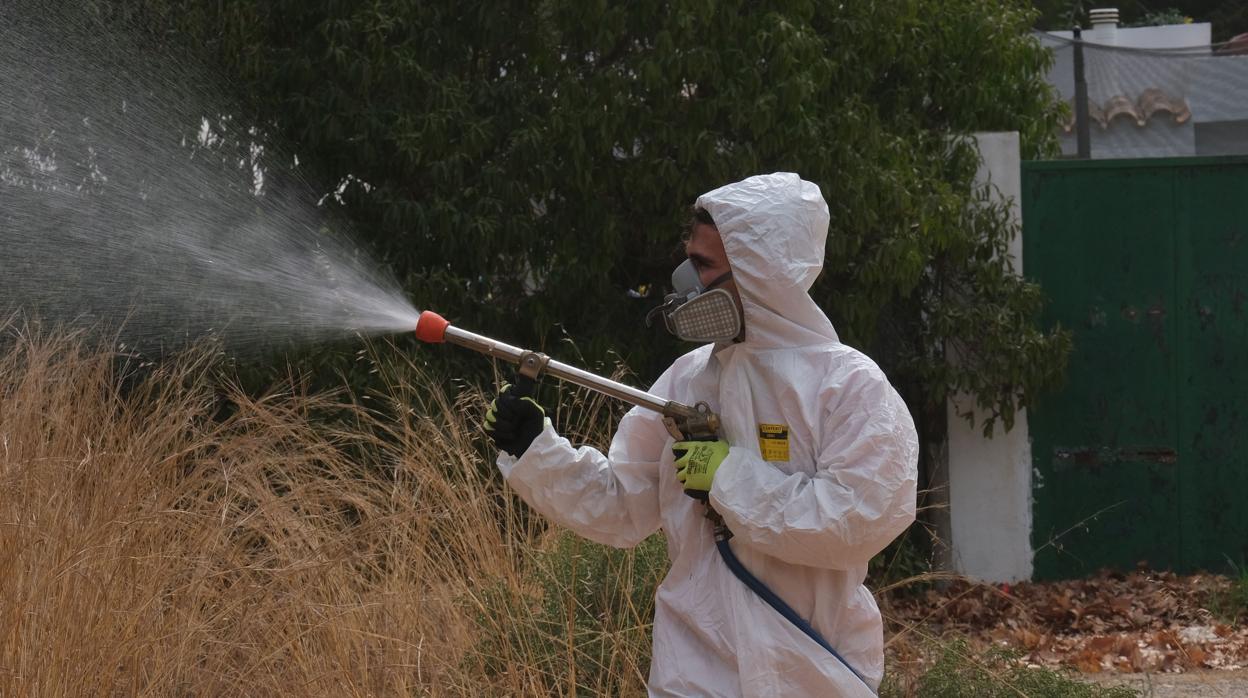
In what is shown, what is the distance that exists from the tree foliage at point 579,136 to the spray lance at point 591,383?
131 inches

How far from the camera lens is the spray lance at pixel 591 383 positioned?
3.04 metres

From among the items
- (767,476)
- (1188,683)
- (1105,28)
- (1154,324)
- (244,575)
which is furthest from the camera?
(1105,28)

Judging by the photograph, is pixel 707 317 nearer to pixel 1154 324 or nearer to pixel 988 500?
pixel 988 500

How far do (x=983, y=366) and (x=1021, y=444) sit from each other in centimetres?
62

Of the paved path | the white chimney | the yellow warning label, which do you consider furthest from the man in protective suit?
the white chimney

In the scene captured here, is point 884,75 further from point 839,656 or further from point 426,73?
point 839,656

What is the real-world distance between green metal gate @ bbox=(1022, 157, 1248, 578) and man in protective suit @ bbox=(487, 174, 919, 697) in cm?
495

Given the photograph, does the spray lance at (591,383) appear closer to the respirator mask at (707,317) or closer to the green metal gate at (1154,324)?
the respirator mask at (707,317)

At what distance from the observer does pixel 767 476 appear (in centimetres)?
286

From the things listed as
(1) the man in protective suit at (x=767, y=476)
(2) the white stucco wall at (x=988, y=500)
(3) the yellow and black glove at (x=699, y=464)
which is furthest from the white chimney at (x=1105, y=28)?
(3) the yellow and black glove at (x=699, y=464)

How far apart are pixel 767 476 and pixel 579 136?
387 centimetres

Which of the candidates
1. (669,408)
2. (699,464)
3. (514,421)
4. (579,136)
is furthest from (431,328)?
(579,136)

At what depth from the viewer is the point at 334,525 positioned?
5012 mm

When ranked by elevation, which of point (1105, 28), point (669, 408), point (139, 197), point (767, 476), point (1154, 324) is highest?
point (1105, 28)
